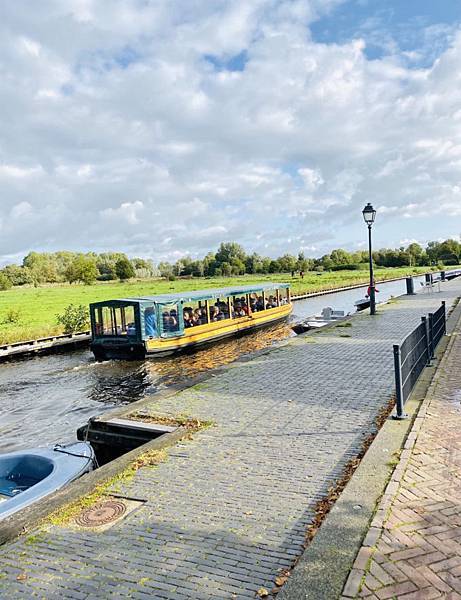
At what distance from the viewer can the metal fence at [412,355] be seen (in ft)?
23.6

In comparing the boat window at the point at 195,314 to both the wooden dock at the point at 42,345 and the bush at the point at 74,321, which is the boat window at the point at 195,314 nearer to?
the wooden dock at the point at 42,345

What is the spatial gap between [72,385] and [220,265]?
388ft

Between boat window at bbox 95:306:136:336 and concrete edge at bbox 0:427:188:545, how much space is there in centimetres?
1441

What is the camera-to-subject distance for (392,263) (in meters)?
146

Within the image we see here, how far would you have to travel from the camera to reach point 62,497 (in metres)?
A: 5.68

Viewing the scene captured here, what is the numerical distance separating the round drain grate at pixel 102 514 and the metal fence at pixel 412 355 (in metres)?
4.07

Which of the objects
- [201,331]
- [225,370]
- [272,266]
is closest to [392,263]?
[272,266]

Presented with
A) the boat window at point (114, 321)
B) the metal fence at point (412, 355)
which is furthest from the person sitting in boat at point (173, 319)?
the metal fence at point (412, 355)

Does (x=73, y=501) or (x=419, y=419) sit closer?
(x=73, y=501)

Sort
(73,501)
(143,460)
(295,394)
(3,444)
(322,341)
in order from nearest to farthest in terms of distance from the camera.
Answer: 1. (73,501)
2. (143,460)
3. (295,394)
4. (3,444)
5. (322,341)

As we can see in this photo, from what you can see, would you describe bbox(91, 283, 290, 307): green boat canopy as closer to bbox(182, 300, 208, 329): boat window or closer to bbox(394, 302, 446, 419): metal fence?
bbox(182, 300, 208, 329): boat window

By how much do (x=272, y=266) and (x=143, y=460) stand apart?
131 metres

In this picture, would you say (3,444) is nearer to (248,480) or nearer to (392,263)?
(248,480)

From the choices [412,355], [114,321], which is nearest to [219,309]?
[114,321]
